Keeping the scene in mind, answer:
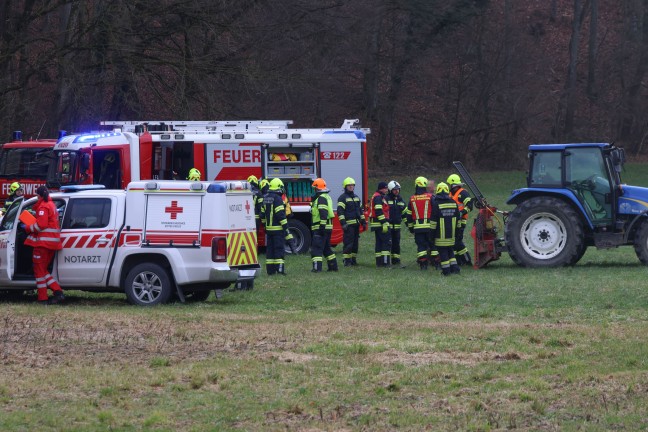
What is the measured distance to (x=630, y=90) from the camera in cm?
5162

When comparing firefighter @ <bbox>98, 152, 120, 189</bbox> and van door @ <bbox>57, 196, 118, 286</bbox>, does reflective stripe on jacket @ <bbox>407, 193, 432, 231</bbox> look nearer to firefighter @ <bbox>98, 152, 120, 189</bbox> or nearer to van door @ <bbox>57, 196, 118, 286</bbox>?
van door @ <bbox>57, 196, 118, 286</bbox>

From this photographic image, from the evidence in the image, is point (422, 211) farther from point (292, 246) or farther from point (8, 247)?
point (8, 247)

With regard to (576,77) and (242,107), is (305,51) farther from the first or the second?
(576,77)

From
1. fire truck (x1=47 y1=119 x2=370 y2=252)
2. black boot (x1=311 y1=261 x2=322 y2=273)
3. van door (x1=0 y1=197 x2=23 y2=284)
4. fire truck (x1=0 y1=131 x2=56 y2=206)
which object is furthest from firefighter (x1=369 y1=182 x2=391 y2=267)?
fire truck (x1=0 y1=131 x2=56 y2=206)

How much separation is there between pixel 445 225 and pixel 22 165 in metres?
12.5

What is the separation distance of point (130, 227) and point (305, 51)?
25.7m

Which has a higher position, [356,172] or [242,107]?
[242,107]

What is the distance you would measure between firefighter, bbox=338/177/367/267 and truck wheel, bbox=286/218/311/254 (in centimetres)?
303

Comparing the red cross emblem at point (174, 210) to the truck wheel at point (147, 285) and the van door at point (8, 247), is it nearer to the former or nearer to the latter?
the truck wheel at point (147, 285)

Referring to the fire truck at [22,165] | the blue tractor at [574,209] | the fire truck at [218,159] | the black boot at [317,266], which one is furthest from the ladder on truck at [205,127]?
the blue tractor at [574,209]

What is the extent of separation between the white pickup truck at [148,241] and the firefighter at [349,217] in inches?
199

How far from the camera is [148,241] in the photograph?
585 inches

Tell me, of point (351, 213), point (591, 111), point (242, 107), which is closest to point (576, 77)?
point (591, 111)

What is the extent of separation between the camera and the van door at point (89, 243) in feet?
49.2
